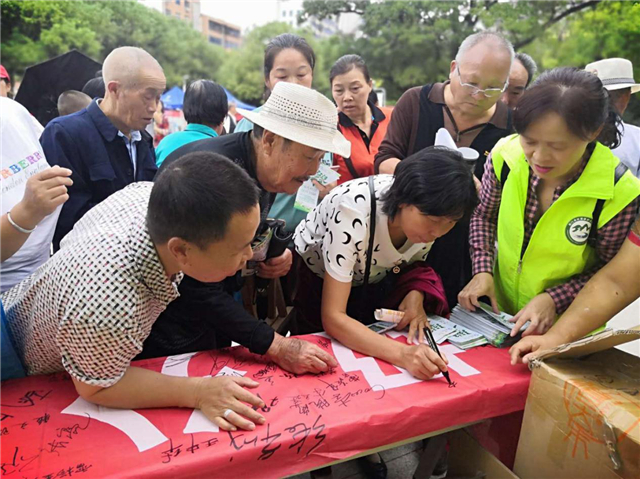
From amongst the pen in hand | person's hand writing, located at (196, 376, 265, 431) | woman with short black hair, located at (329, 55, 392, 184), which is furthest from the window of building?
person's hand writing, located at (196, 376, 265, 431)

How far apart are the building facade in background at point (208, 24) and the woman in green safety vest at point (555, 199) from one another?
30.7 metres

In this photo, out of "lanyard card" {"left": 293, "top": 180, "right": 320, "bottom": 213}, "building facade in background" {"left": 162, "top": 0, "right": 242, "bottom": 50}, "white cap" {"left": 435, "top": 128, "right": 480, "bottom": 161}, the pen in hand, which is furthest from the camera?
"building facade in background" {"left": 162, "top": 0, "right": 242, "bottom": 50}

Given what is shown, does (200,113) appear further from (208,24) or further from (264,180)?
(208,24)

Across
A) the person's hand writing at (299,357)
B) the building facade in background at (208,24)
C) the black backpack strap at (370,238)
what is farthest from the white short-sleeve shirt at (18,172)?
the building facade in background at (208,24)

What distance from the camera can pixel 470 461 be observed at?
138 centimetres

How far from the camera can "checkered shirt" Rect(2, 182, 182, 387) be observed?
0.94m

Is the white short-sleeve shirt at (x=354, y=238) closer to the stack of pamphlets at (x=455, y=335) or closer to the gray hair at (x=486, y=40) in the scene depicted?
the stack of pamphlets at (x=455, y=335)

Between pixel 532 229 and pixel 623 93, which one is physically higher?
pixel 623 93

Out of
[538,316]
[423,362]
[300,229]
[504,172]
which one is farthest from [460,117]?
[423,362]

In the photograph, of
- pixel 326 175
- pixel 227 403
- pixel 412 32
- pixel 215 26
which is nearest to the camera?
pixel 227 403

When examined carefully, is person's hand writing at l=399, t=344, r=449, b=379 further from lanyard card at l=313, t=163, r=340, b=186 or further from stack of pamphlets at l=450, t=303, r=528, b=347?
lanyard card at l=313, t=163, r=340, b=186

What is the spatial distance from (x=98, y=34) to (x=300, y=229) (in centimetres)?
2090

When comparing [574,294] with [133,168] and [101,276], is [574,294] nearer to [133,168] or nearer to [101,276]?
[101,276]

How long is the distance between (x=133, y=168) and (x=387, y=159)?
1188 mm
